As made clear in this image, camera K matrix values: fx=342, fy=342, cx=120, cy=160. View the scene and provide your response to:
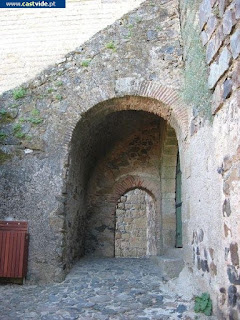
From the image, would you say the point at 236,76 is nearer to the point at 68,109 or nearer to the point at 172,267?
the point at 68,109

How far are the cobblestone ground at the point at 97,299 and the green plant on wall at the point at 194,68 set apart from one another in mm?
2072

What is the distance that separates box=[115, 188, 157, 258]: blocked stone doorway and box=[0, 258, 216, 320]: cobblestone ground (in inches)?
249

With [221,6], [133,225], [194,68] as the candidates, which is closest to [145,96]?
[194,68]

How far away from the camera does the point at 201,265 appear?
3705 mm

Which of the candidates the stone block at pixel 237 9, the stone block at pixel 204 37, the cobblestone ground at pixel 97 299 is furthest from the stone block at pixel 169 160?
the stone block at pixel 237 9

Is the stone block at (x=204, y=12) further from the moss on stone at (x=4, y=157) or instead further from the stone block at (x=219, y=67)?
the moss on stone at (x=4, y=157)

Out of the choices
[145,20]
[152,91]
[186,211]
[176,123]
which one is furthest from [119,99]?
[186,211]

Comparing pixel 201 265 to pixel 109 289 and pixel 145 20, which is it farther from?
pixel 145 20

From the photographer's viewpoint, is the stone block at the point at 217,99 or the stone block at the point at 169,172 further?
the stone block at the point at 169,172

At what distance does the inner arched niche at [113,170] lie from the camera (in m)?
5.61

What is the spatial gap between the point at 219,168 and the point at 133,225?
8.55 meters

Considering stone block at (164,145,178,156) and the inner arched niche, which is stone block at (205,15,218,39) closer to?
the inner arched niche

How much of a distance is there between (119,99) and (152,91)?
0.48 meters

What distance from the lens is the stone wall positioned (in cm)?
789
